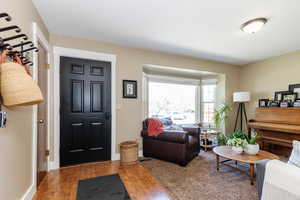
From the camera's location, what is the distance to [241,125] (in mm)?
4379

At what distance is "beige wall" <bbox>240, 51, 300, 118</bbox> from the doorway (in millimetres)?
5046

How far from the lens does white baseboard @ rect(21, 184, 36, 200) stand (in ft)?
5.37

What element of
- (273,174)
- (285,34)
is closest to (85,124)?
(273,174)

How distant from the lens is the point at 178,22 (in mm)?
2262

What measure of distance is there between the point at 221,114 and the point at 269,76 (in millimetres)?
1567

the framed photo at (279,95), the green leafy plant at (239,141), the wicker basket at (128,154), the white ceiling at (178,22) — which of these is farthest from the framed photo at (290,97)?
the wicker basket at (128,154)

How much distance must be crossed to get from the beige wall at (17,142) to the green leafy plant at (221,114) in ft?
13.7

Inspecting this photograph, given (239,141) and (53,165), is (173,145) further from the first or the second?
(53,165)

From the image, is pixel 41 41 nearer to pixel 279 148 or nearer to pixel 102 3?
pixel 102 3

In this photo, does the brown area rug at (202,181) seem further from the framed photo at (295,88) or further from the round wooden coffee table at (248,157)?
the framed photo at (295,88)

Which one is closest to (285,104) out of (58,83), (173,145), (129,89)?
(173,145)

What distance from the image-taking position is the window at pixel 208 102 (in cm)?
464

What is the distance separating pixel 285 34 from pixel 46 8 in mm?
3839

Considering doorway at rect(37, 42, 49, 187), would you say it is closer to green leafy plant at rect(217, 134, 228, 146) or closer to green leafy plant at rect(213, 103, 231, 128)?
green leafy plant at rect(217, 134, 228, 146)
